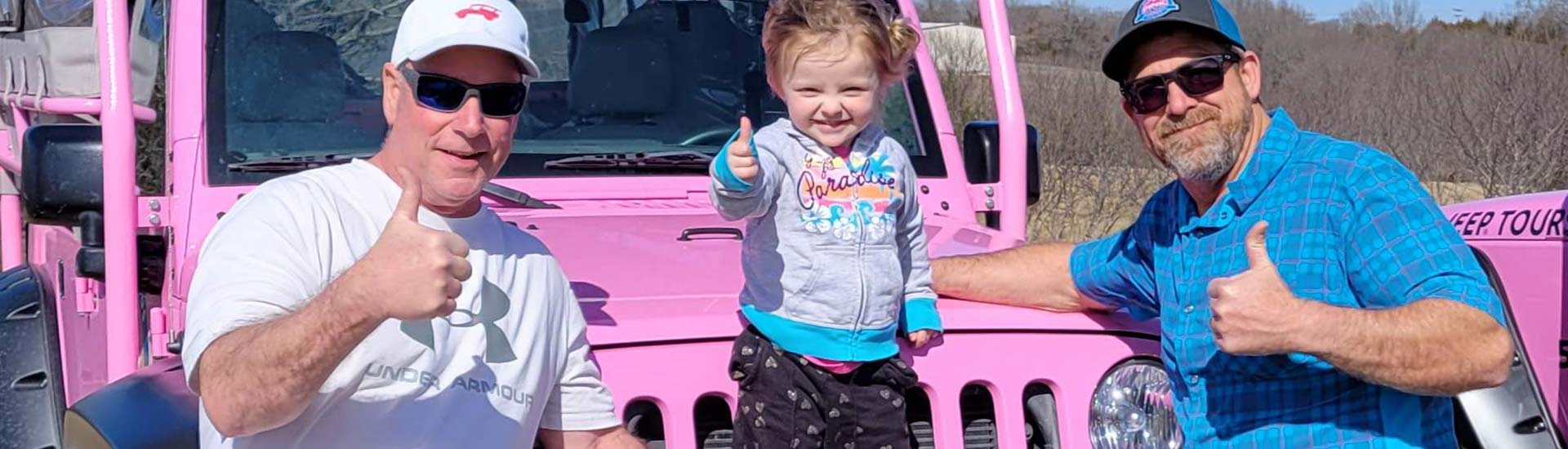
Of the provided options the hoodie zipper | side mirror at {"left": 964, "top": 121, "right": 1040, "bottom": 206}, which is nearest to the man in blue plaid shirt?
the hoodie zipper

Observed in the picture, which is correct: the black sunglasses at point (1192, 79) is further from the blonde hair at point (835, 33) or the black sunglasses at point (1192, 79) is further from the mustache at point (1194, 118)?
the blonde hair at point (835, 33)

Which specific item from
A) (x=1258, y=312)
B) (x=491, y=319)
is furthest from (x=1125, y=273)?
(x=491, y=319)

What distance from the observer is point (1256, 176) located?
2682mm

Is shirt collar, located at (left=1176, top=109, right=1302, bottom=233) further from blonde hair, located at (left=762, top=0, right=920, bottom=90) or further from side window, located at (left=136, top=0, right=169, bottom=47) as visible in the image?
side window, located at (left=136, top=0, right=169, bottom=47)

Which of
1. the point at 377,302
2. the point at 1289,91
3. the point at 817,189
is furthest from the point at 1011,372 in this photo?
the point at 1289,91

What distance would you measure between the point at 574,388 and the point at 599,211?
1096 mm

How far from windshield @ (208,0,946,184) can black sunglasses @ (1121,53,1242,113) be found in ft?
4.27

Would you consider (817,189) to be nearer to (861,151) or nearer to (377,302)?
(861,151)

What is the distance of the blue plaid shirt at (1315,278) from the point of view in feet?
8.14

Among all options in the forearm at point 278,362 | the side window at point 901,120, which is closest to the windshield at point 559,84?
the side window at point 901,120

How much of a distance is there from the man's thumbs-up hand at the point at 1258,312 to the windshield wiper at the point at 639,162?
1658 mm

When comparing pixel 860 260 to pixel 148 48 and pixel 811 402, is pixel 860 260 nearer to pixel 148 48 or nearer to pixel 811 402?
pixel 811 402

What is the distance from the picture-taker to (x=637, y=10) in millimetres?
4156

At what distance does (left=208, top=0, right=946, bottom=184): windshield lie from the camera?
3.54 metres
